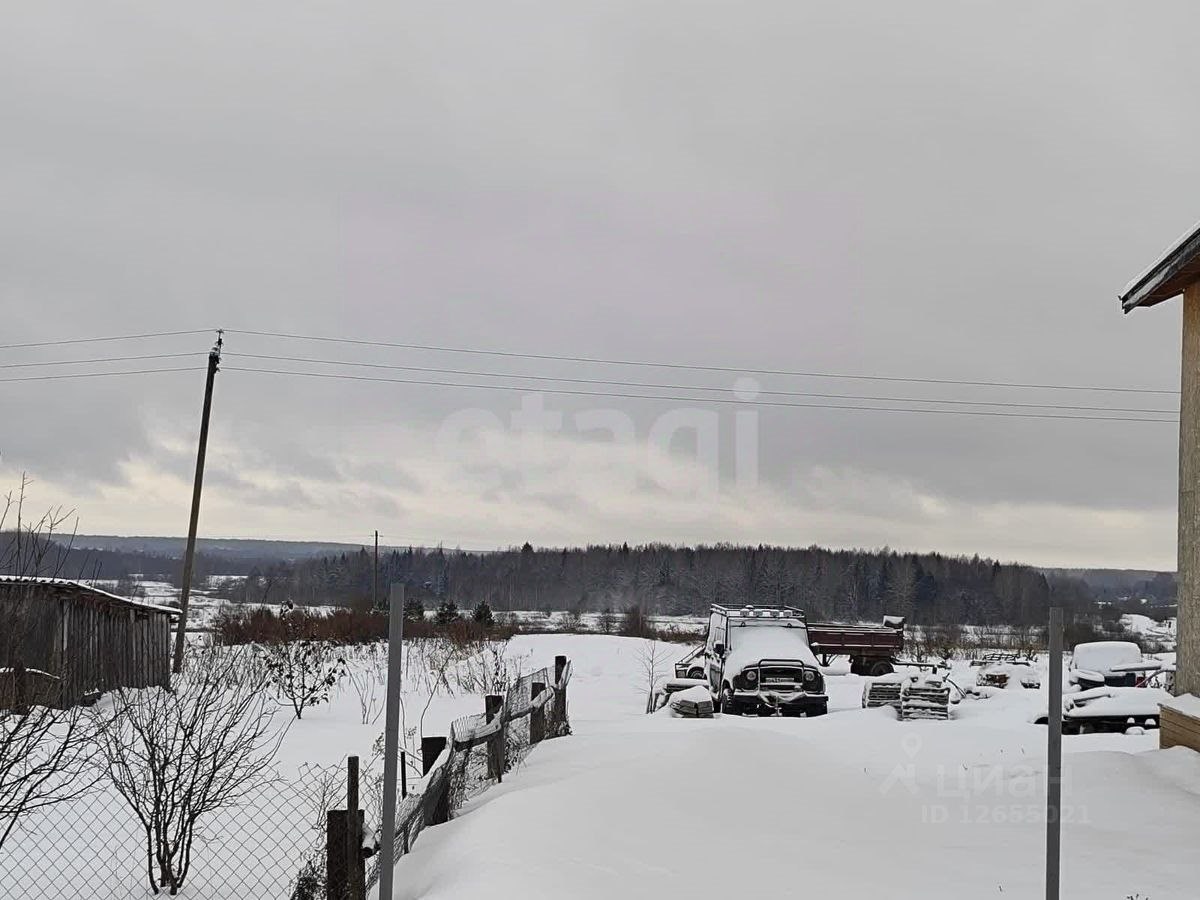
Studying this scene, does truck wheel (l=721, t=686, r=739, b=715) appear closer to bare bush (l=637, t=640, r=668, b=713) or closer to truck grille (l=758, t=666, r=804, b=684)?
truck grille (l=758, t=666, r=804, b=684)

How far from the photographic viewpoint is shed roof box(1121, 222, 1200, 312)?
31.4 feet

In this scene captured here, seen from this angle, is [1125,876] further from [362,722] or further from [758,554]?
[758,554]

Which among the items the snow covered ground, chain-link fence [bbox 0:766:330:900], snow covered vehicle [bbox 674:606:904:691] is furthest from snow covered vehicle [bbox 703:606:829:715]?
the snow covered ground

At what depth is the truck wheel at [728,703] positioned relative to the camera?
59.0ft

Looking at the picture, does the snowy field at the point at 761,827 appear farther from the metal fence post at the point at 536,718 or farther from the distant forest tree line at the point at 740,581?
the distant forest tree line at the point at 740,581

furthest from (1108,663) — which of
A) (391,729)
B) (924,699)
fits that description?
(391,729)

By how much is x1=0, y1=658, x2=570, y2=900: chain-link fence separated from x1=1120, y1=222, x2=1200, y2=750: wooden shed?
620 cm

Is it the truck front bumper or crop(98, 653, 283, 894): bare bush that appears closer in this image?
crop(98, 653, 283, 894): bare bush

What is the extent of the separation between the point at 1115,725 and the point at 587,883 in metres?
12.3

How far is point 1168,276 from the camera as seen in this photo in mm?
10094

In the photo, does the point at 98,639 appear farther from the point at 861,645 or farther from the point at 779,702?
the point at 861,645

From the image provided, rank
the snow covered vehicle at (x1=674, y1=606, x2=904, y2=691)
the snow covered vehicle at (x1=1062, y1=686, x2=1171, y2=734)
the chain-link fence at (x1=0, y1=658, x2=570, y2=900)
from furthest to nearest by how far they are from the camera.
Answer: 1. the snow covered vehicle at (x1=674, y1=606, x2=904, y2=691)
2. the snow covered vehicle at (x1=1062, y1=686, x2=1171, y2=734)
3. the chain-link fence at (x1=0, y1=658, x2=570, y2=900)

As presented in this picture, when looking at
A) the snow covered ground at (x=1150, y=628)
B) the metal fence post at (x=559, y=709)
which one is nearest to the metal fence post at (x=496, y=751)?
the metal fence post at (x=559, y=709)

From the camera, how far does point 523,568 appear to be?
90188 mm
